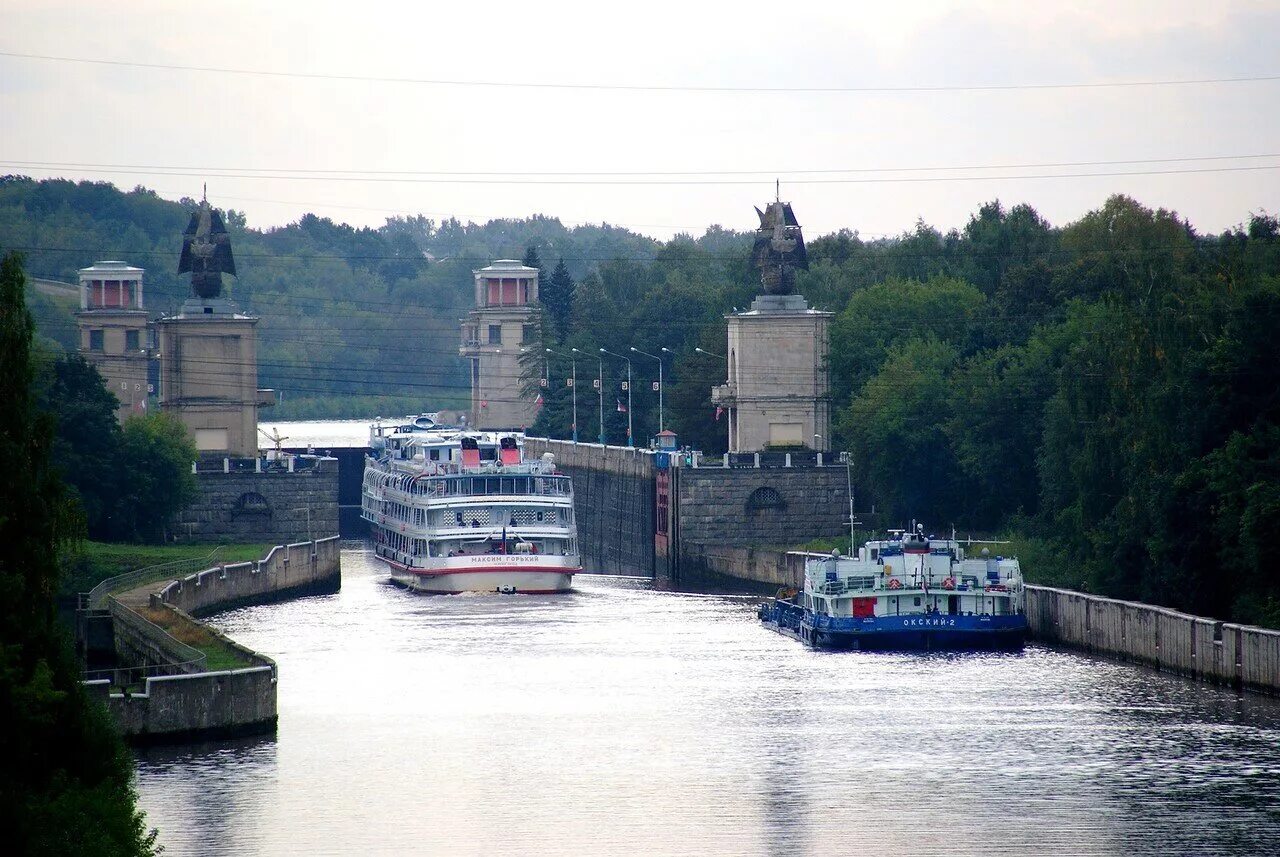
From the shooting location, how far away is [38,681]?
105ft

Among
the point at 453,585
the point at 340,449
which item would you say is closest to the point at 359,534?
the point at 340,449

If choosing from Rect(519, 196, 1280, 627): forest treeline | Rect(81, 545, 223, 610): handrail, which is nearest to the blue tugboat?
Rect(519, 196, 1280, 627): forest treeline

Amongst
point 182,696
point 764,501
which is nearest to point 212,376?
point 764,501

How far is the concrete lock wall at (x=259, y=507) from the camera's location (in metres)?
108

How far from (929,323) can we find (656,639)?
1679 inches

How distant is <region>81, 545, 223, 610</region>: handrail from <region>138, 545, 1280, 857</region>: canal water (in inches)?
223

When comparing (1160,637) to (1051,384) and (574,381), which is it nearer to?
(1051,384)

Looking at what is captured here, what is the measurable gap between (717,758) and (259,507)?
60260 mm

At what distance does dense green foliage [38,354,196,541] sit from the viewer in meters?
93.9

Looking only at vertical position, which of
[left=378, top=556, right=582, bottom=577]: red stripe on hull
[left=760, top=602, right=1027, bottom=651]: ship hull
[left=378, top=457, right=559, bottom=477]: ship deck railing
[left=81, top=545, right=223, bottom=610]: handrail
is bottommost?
[left=760, top=602, right=1027, bottom=651]: ship hull

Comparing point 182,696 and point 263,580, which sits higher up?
point 263,580

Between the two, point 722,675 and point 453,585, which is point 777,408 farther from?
point 722,675

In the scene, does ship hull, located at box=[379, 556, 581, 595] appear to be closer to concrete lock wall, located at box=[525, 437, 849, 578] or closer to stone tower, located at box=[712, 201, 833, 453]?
concrete lock wall, located at box=[525, 437, 849, 578]

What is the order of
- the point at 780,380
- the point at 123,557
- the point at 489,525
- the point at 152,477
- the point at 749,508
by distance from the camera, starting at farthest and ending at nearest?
1. the point at 780,380
2. the point at 749,508
3. the point at 152,477
4. the point at 489,525
5. the point at 123,557
